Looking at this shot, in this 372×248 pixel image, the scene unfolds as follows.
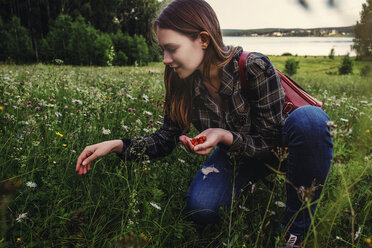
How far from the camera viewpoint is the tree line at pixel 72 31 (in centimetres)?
2225

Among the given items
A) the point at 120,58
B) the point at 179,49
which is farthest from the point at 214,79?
the point at 120,58

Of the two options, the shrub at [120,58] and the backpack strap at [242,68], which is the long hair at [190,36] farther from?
the shrub at [120,58]

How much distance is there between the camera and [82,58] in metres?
22.3

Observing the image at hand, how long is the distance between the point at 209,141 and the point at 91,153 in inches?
29.6

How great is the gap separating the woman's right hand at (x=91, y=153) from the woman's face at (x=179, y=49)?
2.07ft

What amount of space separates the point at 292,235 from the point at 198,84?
1.15 m

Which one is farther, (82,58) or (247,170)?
(82,58)

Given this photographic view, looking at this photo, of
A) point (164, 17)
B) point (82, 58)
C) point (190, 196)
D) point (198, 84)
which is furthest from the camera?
point (82, 58)

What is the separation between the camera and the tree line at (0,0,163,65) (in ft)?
73.0

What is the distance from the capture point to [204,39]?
5.94 ft

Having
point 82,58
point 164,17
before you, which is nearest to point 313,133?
point 164,17

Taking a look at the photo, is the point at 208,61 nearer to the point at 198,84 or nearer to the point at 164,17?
the point at 198,84

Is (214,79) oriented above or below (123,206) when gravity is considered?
above

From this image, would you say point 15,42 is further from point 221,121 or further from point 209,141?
point 209,141
